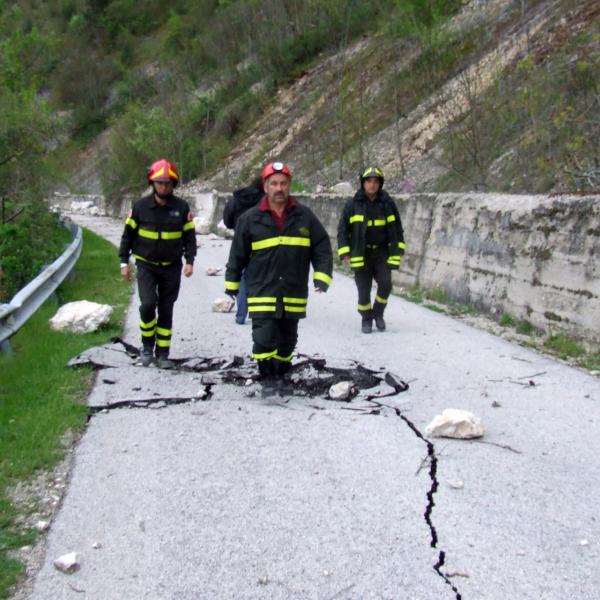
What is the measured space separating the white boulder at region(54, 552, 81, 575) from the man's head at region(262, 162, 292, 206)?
337cm

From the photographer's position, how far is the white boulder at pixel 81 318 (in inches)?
344

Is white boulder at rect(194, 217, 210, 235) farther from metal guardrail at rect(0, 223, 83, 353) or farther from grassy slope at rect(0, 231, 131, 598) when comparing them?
grassy slope at rect(0, 231, 131, 598)

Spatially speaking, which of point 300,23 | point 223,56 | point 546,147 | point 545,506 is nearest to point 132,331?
point 545,506

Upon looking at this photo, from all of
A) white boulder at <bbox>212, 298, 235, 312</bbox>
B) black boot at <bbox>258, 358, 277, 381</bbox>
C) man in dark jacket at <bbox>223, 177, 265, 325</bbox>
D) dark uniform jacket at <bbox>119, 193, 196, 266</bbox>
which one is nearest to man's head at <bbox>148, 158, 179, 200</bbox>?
dark uniform jacket at <bbox>119, 193, 196, 266</bbox>

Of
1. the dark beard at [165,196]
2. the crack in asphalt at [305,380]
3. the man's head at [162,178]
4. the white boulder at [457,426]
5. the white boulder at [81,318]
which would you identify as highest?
the man's head at [162,178]

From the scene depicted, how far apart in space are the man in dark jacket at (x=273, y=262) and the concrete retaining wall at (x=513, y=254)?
3.10 meters

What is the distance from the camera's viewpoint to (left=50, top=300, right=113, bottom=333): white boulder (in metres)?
8.73

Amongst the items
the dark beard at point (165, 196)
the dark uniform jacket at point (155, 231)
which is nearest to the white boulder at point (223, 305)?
the dark uniform jacket at point (155, 231)

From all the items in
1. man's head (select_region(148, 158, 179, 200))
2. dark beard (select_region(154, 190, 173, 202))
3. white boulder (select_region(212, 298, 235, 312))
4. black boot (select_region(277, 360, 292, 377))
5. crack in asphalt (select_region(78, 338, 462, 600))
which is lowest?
white boulder (select_region(212, 298, 235, 312))

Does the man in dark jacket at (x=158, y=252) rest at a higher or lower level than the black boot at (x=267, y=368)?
higher

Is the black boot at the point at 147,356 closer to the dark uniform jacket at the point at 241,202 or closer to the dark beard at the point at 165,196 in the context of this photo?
the dark beard at the point at 165,196

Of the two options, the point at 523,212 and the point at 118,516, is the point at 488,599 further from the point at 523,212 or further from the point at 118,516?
the point at 523,212

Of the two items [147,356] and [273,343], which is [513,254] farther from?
[147,356]

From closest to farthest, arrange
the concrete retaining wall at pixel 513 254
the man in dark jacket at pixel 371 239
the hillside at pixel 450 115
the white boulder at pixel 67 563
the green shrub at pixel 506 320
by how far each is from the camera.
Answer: the white boulder at pixel 67 563 < the concrete retaining wall at pixel 513 254 < the green shrub at pixel 506 320 < the man in dark jacket at pixel 371 239 < the hillside at pixel 450 115
